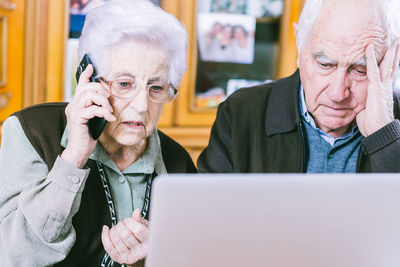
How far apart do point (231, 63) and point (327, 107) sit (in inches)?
72.2

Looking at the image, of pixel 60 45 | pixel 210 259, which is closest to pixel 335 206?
pixel 210 259

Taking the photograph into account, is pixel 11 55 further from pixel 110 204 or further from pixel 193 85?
pixel 110 204

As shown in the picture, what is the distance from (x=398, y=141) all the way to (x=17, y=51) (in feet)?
6.43

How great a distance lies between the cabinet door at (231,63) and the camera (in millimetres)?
2930

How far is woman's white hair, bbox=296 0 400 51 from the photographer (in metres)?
1.23

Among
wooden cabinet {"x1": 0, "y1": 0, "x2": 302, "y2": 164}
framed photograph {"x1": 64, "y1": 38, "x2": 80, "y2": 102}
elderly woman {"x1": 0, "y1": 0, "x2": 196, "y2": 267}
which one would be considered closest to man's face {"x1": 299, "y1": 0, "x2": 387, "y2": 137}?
elderly woman {"x1": 0, "y1": 0, "x2": 196, "y2": 267}

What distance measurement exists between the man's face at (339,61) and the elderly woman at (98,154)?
328mm

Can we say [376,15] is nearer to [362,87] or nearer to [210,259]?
[362,87]

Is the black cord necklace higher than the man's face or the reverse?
the reverse

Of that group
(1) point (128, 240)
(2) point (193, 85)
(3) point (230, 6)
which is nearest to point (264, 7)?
(3) point (230, 6)

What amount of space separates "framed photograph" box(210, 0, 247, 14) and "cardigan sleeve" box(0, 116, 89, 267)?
6.86 ft

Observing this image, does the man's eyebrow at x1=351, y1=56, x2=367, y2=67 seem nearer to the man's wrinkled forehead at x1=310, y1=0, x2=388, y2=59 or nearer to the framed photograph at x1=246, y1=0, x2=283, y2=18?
the man's wrinkled forehead at x1=310, y1=0, x2=388, y2=59

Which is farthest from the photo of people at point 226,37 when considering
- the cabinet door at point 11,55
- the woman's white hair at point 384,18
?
the woman's white hair at point 384,18

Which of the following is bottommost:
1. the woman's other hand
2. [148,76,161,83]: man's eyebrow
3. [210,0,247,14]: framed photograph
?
the woman's other hand
